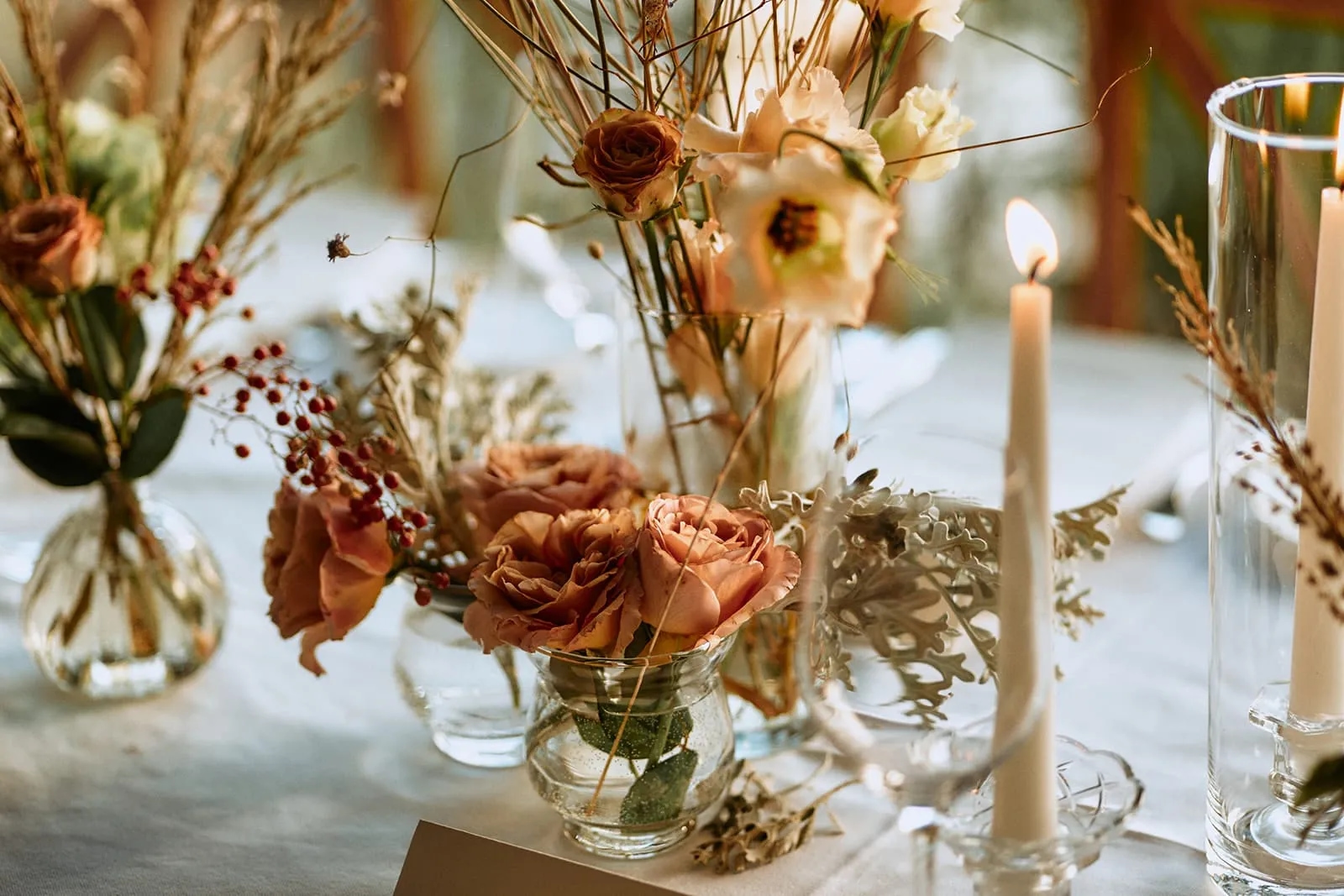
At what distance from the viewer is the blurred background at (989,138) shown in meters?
1.58

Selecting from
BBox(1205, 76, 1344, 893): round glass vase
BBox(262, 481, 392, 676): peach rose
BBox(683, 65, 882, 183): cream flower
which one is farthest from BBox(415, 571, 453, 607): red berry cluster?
BBox(1205, 76, 1344, 893): round glass vase

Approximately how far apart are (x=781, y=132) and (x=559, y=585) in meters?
0.22

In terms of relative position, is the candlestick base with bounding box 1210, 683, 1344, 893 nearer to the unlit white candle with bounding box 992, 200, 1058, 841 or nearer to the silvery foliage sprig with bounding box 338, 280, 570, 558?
the unlit white candle with bounding box 992, 200, 1058, 841

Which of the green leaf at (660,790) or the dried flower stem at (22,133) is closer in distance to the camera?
the green leaf at (660,790)

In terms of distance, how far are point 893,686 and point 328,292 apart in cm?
103

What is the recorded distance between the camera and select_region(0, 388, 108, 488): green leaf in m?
0.81

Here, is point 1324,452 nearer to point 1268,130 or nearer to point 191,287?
point 1268,130

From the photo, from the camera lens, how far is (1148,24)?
1.87 meters

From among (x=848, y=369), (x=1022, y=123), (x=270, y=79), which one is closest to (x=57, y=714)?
(x=270, y=79)

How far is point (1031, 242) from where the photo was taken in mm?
497

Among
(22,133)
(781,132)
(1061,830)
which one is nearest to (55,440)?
(22,133)

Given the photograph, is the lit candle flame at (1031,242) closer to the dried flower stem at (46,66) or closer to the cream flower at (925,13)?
the cream flower at (925,13)

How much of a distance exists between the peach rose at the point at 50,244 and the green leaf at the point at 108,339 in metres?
0.04

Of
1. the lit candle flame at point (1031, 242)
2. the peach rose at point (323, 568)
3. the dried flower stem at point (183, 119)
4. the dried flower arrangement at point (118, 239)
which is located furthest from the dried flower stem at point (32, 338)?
the lit candle flame at point (1031, 242)
